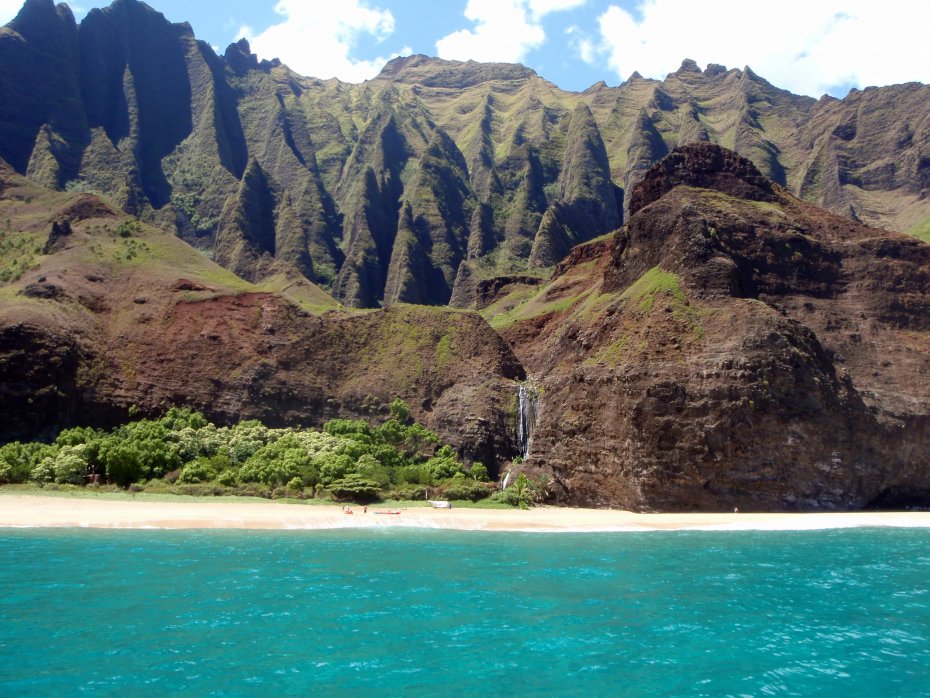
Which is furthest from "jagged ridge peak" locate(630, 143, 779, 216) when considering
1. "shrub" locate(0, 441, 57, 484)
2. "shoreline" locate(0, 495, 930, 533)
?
"shrub" locate(0, 441, 57, 484)

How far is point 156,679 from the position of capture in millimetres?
16109

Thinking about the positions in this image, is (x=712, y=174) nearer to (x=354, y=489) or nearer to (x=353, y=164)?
(x=354, y=489)

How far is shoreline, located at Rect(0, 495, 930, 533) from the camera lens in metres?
41.0

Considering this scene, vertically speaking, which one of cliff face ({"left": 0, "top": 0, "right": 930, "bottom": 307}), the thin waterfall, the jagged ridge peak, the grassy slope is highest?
cliff face ({"left": 0, "top": 0, "right": 930, "bottom": 307})

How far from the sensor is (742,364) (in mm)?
52594

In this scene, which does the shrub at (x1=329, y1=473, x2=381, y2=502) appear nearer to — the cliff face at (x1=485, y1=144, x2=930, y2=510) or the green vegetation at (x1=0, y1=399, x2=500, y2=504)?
the green vegetation at (x1=0, y1=399, x2=500, y2=504)

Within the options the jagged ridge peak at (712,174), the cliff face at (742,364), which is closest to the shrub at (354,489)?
→ the cliff face at (742,364)

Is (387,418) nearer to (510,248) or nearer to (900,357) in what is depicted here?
(900,357)

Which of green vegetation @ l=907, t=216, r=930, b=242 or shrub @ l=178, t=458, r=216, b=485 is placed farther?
green vegetation @ l=907, t=216, r=930, b=242

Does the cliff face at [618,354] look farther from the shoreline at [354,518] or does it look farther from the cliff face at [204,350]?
the shoreline at [354,518]

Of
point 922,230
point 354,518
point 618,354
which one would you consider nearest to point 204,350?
point 354,518

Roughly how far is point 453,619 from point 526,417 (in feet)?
151

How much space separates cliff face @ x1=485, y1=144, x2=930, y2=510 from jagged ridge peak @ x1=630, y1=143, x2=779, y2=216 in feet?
0.86

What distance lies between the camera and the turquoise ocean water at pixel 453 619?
16.6m
